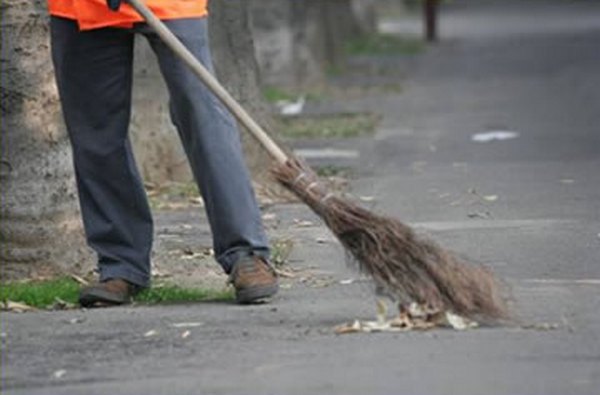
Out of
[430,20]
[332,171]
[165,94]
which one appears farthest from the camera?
[430,20]

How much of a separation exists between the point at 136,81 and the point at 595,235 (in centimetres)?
362

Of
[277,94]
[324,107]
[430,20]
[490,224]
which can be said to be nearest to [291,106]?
[324,107]

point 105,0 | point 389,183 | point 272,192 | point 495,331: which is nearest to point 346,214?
point 495,331

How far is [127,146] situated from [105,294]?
53cm

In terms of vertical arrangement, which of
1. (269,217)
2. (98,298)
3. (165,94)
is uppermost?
(98,298)

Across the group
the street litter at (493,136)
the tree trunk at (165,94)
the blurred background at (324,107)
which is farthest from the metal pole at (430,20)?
the tree trunk at (165,94)

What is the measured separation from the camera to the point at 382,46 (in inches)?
1157

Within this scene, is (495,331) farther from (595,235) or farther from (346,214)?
(595,235)

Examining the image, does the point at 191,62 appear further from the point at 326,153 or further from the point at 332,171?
the point at 326,153

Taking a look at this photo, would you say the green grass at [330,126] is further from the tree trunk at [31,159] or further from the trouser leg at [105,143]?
the trouser leg at [105,143]

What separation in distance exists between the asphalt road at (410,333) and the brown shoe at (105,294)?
8 centimetres

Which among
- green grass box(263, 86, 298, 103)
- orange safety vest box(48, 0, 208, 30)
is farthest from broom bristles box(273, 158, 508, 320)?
green grass box(263, 86, 298, 103)

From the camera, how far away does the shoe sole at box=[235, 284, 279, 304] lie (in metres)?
6.88

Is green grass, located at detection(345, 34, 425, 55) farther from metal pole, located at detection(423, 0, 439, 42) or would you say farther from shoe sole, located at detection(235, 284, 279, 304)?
shoe sole, located at detection(235, 284, 279, 304)
